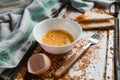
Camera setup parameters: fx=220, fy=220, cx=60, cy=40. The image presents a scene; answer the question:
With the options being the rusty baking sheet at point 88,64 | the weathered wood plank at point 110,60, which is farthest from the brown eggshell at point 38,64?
the weathered wood plank at point 110,60

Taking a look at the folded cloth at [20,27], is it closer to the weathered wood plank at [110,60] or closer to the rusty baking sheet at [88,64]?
the rusty baking sheet at [88,64]

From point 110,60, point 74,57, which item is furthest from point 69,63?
point 110,60

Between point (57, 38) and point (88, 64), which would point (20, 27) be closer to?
point (57, 38)

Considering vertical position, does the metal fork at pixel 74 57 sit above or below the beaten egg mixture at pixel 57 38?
below

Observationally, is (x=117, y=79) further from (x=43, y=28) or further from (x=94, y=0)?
(x=94, y=0)

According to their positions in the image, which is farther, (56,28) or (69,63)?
(56,28)

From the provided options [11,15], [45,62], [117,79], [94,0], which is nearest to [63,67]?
[45,62]

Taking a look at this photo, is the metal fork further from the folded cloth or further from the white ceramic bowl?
the folded cloth
